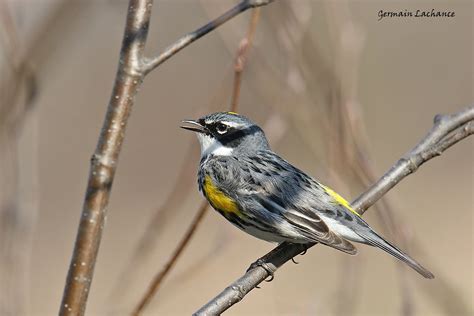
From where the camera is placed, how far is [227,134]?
538 centimetres

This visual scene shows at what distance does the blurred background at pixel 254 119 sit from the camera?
3680 mm

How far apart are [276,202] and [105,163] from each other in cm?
209

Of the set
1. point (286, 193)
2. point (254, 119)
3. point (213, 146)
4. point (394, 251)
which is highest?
point (254, 119)

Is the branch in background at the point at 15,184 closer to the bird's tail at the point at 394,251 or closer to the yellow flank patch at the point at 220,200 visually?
the yellow flank patch at the point at 220,200

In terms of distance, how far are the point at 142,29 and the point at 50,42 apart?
29.5 inches

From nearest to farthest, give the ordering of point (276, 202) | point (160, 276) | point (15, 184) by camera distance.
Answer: point (160, 276) < point (15, 184) < point (276, 202)

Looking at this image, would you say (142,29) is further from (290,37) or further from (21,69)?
(290,37)

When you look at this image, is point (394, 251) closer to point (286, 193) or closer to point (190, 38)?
point (286, 193)

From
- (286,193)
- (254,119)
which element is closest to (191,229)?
(286,193)

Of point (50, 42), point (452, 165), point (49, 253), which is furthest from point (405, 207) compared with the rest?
point (50, 42)

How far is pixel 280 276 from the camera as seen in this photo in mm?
11070

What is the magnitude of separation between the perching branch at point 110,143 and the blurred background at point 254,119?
1.95 feet

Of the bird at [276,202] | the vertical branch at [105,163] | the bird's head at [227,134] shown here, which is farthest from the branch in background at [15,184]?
the bird's head at [227,134]

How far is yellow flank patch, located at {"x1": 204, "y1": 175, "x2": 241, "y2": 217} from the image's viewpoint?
15.6 ft
